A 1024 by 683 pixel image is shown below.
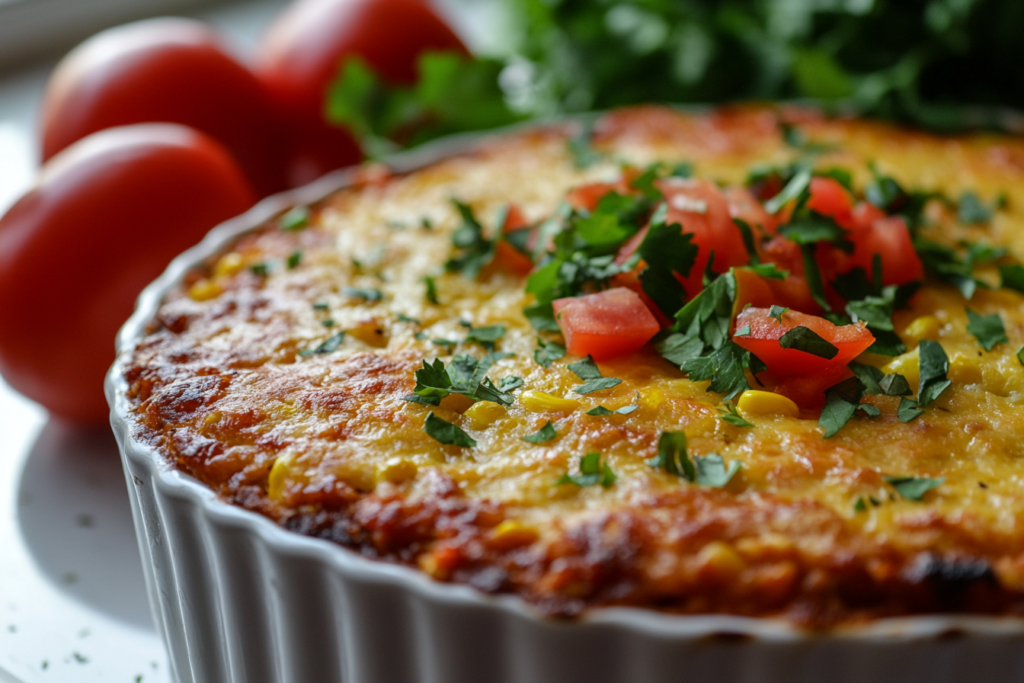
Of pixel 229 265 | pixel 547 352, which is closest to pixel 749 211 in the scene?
pixel 547 352

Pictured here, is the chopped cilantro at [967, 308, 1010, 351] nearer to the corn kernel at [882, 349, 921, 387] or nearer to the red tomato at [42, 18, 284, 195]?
the corn kernel at [882, 349, 921, 387]

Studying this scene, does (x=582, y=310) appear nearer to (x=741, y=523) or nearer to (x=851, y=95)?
(x=741, y=523)

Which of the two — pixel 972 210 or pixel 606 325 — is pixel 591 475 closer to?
pixel 606 325

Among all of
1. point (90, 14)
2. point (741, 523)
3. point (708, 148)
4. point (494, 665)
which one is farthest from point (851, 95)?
point (90, 14)

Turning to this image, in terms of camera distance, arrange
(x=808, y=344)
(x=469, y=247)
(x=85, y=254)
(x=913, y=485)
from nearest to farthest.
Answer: (x=913, y=485) < (x=808, y=344) < (x=469, y=247) < (x=85, y=254)

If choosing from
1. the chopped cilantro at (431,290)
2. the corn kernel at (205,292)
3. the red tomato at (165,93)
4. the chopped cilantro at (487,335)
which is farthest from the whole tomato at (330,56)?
the chopped cilantro at (487,335)

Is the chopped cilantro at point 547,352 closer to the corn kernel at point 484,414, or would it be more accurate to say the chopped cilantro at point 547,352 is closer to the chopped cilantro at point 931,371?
the corn kernel at point 484,414
